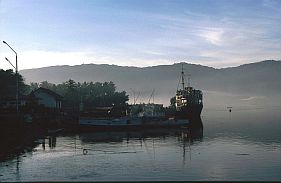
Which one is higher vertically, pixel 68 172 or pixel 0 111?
pixel 0 111

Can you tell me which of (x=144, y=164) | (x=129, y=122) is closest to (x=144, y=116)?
(x=129, y=122)

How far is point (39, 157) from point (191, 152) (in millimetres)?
21236

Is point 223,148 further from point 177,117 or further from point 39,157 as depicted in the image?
point 177,117

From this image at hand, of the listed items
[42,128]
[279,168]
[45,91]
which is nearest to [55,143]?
[42,128]

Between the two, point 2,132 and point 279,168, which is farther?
point 2,132

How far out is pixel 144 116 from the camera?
369 ft

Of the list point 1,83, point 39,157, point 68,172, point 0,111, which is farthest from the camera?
point 1,83

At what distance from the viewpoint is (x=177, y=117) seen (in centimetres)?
12181

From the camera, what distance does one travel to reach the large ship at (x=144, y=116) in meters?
99.4

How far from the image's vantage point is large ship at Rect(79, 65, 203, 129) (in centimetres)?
9938

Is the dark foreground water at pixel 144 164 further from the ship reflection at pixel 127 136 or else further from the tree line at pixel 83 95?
the tree line at pixel 83 95

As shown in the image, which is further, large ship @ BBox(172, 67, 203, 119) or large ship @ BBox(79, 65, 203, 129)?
large ship @ BBox(172, 67, 203, 119)

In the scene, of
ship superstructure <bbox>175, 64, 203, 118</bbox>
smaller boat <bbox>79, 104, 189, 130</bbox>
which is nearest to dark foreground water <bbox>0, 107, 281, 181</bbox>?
smaller boat <bbox>79, 104, 189, 130</bbox>

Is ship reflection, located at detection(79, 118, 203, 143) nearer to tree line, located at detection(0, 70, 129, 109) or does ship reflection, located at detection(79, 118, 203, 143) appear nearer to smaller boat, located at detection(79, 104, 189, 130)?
smaller boat, located at detection(79, 104, 189, 130)
